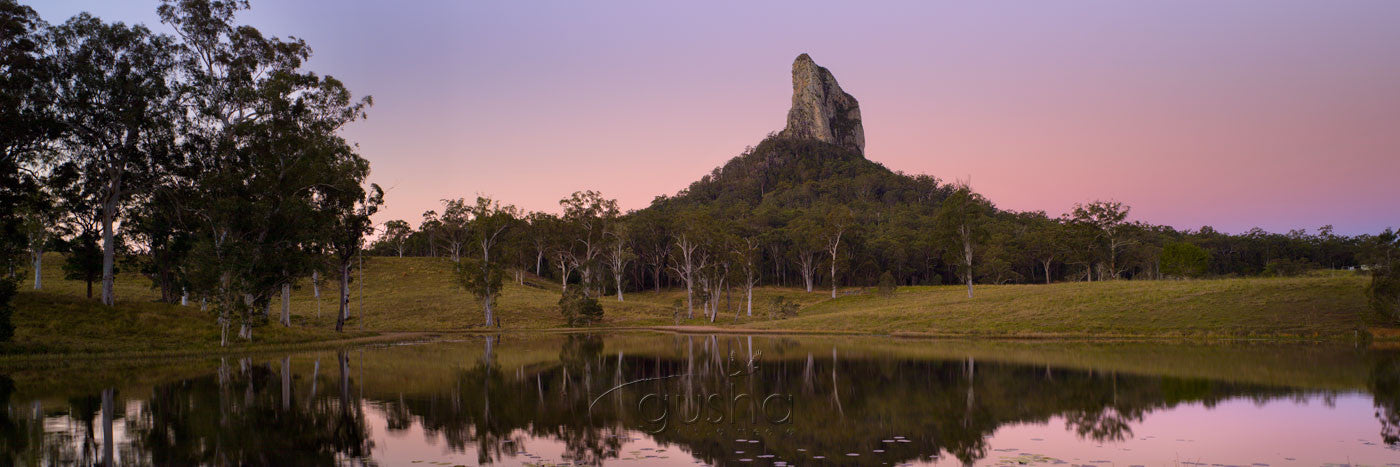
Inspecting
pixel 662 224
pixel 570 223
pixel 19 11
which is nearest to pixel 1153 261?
pixel 662 224

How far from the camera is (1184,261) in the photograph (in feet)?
307

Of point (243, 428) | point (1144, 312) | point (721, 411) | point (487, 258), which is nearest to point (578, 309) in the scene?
point (487, 258)

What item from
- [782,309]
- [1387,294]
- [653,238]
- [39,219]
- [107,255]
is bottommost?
[782,309]

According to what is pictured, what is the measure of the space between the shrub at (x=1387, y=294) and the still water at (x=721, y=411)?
939 cm

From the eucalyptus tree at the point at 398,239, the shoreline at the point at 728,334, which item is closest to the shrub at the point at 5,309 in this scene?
the shoreline at the point at 728,334

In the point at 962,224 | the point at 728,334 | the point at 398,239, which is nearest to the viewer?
the point at 728,334

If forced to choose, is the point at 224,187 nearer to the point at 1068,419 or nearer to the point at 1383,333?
the point at 1068,419

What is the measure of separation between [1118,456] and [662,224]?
347ft

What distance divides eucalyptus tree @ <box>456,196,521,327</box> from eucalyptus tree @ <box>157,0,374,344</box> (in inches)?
954

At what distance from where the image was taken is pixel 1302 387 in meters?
24.5

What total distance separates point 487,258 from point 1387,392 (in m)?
76.4

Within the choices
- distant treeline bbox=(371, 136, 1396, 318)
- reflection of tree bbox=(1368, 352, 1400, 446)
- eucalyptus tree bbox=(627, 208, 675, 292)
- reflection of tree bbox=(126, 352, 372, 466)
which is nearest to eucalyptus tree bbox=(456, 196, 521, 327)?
distant treeline bbox=(371, 136, 1396, 318)

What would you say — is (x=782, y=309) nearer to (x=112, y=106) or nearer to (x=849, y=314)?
(x=849, y=314)

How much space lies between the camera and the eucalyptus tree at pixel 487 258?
246 feet
